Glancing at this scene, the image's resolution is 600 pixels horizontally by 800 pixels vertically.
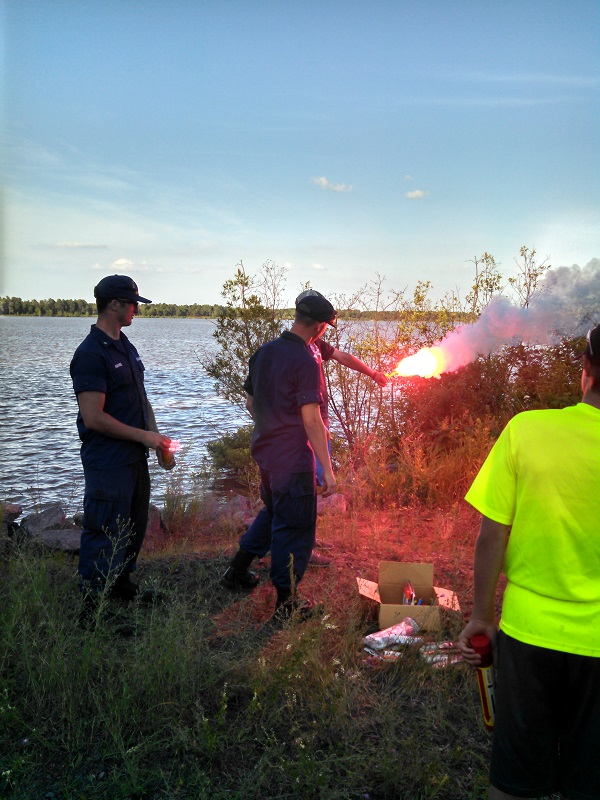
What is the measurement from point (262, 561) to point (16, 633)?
7.30ft

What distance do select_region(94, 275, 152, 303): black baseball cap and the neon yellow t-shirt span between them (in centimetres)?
301

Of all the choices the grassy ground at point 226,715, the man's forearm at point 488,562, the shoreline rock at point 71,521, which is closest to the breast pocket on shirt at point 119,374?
the grassy ground at point 226,715

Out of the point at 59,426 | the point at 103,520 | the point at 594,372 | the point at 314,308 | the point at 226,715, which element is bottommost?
the point at 59,426

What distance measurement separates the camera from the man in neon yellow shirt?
6.65ft

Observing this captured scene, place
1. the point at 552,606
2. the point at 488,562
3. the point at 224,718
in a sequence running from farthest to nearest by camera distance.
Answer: the point at 224,718 → the point at 488,562 → the point at 552,606

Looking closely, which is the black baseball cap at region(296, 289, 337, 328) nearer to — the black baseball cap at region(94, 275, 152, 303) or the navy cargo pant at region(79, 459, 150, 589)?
the black baseball cap at region(94, 275, 152, 303)

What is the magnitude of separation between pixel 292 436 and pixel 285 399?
248mm

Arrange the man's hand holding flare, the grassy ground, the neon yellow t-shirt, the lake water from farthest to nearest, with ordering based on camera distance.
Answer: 1. the lake water
2. the man's hand holding flare
3. the grassy ground
4. the neon yellow t-shirt

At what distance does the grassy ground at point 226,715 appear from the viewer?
281cm

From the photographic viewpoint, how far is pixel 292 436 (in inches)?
174

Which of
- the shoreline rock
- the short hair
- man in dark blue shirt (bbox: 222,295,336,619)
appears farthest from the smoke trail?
the short hair

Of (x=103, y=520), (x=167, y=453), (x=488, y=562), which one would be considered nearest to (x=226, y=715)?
(x=103, y=520)

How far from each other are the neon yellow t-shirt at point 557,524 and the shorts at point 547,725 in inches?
2.9

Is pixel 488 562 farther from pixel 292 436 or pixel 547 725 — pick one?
pixel 292 436
